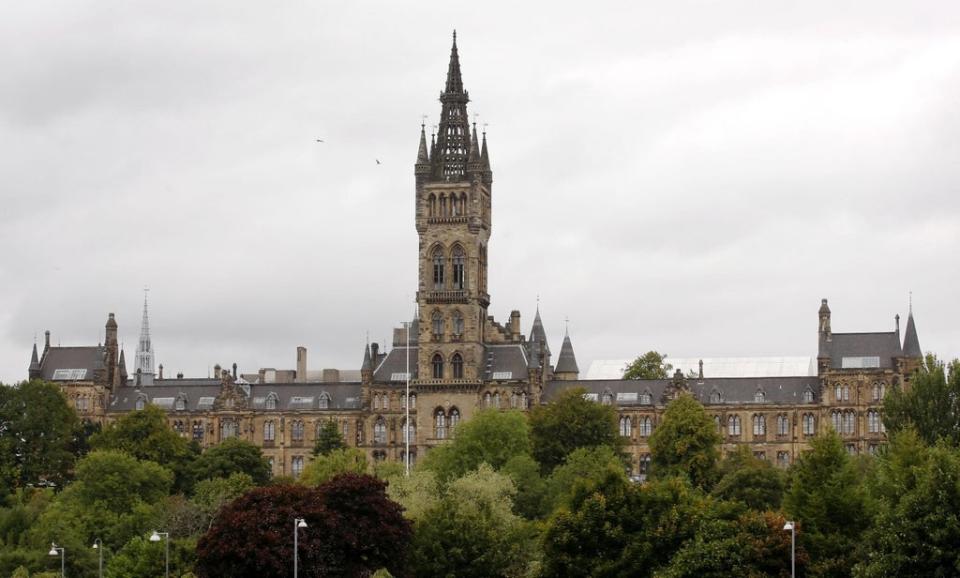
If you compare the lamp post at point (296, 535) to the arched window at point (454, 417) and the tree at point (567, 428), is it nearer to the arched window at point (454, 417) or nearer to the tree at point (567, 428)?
the tree at point (567, 428)

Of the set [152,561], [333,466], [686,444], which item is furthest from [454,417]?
[152,561]

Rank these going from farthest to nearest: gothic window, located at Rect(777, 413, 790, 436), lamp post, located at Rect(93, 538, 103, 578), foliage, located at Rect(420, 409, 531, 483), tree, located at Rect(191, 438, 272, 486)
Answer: gothic window, located at Rect(777, 413, 790, 436) < tree, located at Rect(191, 438, 272, 486) < foliage, located at Rect(420, 409, 531, 483) < lamp post, located at Rect(93, 538, 103, 578)

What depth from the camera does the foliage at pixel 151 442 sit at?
185m

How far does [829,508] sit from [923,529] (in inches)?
541

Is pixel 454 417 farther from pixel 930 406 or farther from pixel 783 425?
pixel 930 406

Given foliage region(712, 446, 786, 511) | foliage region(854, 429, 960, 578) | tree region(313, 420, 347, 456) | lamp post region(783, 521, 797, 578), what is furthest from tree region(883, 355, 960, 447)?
tree region(313, 420, 347, 456)

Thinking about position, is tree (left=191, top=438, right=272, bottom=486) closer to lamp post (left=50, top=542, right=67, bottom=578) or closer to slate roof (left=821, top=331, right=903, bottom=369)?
lamp post (left=50, top=542, right=67, bottom=578)

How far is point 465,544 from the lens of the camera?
121500 millimetres

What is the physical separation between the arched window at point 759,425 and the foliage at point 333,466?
36.4 m

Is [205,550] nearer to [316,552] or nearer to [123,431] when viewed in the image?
[316,552]

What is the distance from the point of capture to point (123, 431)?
18875 cm

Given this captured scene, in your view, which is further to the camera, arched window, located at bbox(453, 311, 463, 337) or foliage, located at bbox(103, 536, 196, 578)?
arched window, located at bbox(453, 311, 463, 337)

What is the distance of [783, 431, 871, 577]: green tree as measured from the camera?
114m

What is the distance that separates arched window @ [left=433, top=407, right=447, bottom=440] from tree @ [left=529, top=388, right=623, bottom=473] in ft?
53.2
